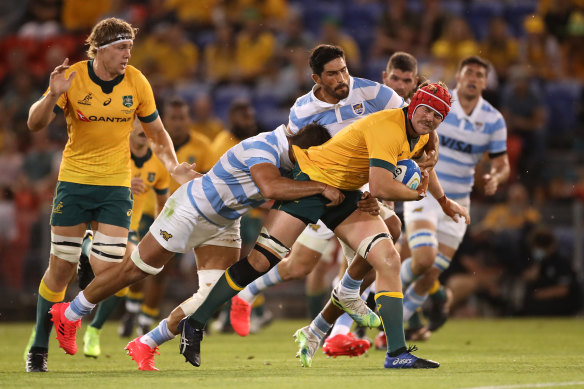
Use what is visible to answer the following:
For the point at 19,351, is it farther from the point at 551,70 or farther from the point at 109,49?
the point at 551,70

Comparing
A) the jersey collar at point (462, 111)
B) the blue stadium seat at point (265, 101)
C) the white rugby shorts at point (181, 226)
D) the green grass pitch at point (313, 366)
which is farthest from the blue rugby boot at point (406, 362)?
the blue stadium seat at point (265, 101)

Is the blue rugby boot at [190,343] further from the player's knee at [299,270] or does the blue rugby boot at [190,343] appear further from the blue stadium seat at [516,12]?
the blue stadium seat at [516,12]

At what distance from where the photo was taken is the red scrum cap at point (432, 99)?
7.33 metres

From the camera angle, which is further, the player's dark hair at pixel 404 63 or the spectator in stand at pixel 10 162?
the spectator in stand at pixel 10 162

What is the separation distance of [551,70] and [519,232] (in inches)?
145

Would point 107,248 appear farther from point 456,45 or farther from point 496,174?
point 456,45

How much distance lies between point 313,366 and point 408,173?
69.1 inches

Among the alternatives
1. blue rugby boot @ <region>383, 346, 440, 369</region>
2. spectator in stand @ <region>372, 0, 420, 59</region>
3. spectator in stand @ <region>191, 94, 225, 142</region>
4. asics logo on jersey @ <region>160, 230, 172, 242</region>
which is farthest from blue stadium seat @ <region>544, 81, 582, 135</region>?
asics logo on jersey @ <region>160, 230, 172, 242</region>

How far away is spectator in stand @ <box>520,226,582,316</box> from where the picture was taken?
15.0 m

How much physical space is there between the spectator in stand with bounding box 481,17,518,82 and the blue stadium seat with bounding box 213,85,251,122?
13.8 feet

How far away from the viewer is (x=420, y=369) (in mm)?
7344

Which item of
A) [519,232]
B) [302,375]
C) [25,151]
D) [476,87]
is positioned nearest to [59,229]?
[302,375]

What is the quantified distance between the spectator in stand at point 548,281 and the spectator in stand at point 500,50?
345cm

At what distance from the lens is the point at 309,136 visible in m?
8.10
